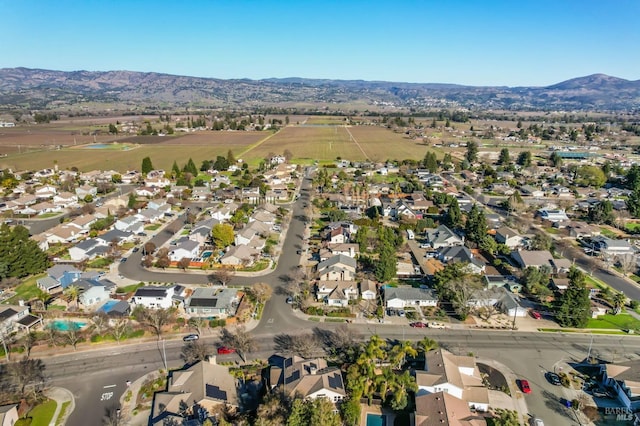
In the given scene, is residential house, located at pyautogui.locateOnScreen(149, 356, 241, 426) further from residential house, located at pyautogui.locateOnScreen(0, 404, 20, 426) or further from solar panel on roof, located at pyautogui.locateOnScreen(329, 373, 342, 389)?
residential house, located at pyautogui.locateOnScreen(0, 404, 20, 426)

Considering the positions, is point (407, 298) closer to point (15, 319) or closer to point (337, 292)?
point (337, 292)

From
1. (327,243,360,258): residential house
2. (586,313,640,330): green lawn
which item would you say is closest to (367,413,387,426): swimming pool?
(586,313,640,330): green lawn

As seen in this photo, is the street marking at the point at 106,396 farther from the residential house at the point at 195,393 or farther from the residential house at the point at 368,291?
the residential house at the point at 368,291

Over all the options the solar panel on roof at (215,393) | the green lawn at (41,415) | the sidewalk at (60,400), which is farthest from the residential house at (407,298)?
the green lawn at (41,415)

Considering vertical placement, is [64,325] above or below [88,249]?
below

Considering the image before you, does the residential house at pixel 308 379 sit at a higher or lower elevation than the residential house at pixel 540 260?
lower

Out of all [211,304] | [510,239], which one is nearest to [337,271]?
[211,304]
